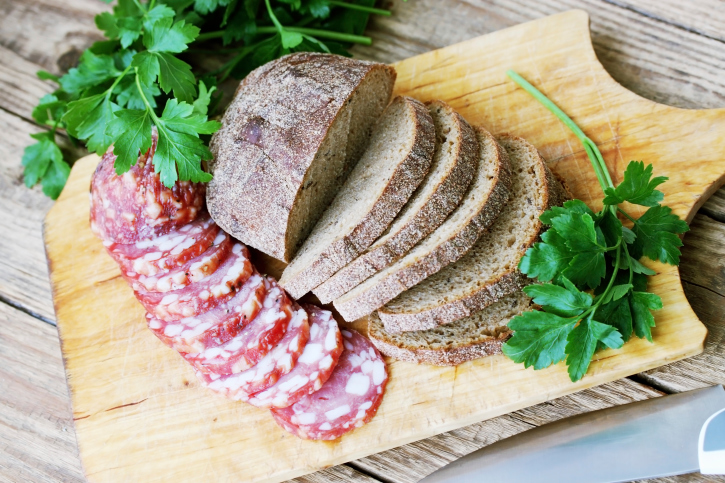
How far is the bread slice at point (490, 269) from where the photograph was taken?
2832 millimetres

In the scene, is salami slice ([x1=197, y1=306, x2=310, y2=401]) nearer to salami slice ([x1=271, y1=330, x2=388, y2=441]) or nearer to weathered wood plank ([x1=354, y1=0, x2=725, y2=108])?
salami slice ([x1=271, y1=330, x2=388, y2=441])

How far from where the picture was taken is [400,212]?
3014 mm

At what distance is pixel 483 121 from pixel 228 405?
1965mm

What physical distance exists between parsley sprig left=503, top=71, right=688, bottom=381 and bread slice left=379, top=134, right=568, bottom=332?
0.43 feet

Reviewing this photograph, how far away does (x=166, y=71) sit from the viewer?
3121 mm

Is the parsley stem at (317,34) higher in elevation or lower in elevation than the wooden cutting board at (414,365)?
higher

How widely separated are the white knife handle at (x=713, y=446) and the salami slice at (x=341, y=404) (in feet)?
4.43

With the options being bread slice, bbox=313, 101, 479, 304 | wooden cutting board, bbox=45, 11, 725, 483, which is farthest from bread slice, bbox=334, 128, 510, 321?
wooden cutting board, bbox=45, 11, 725, 483

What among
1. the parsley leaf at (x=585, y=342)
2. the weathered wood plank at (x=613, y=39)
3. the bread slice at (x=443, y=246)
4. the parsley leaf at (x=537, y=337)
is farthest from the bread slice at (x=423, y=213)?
the weathered wood plank at (x=613, y=39)

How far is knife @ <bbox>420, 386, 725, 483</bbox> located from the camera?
264 centimetres

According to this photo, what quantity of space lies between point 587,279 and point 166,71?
86.4 inches

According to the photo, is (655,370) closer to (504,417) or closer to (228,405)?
(504,417)

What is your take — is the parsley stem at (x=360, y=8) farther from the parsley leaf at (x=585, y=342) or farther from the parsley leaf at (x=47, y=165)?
the parsley leaf at (x=585, y=342)

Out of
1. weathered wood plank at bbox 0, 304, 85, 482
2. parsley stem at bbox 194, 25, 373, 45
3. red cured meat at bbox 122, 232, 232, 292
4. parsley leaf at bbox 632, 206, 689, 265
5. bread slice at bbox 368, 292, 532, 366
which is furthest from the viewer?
parsley stem at bbox 194, 25, 373, 45
